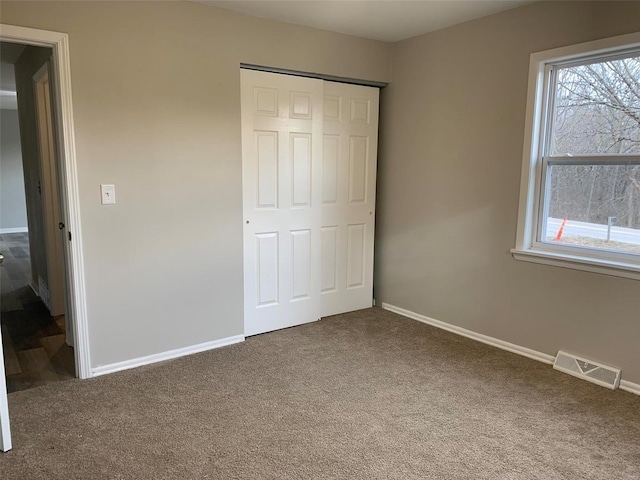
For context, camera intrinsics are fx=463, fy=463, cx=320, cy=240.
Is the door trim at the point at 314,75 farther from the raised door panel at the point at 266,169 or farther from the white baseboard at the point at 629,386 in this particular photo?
the white baseboard at the point at 629,386

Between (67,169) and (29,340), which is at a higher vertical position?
(67,169)

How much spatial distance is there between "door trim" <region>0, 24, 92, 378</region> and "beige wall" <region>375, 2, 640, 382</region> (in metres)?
2.46

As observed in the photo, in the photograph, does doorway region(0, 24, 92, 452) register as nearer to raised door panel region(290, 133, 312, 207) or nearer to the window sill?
raised door panel region(290, 133, 312, 207)

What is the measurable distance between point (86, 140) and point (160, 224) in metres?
0.65

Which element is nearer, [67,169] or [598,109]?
[67,169]

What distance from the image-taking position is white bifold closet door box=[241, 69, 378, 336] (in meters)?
3.42

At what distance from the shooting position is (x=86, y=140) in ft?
8.78

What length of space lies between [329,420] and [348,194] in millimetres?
2074

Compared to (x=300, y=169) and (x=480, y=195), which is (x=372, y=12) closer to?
(x=300, y=169)

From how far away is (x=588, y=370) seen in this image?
112 inches

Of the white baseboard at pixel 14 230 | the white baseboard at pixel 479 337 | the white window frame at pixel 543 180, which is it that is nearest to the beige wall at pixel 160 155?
the white baseboard at pixel 479 337

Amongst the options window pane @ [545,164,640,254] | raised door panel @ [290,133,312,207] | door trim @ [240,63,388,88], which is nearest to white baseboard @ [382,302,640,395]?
window pane @ [545,164,640,254]

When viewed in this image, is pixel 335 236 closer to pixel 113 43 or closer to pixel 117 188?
pixel 117 188

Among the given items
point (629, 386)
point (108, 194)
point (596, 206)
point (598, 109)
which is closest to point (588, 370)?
point (629, 386)
